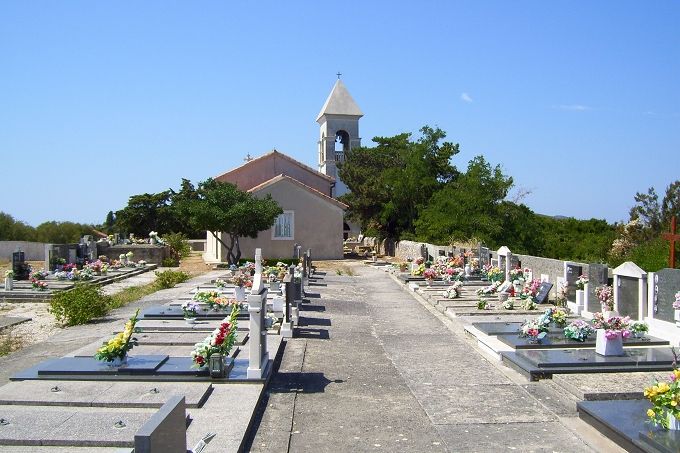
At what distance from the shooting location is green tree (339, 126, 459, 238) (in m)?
41.9

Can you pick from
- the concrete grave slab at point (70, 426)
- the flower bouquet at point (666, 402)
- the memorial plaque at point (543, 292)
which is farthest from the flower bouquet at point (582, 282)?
the concrete grave slab at point (70, 426)

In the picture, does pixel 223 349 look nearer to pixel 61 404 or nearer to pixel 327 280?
pixel 61 404

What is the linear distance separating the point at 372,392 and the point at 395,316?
780 cm

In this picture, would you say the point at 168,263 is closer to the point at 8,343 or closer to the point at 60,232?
the point at 60,232

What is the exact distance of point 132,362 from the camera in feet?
29.5

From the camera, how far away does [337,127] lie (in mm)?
56031

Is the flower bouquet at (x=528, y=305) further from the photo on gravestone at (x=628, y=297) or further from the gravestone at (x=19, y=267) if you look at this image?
the gravestone at (x=19, y=267)

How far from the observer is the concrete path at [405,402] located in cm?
683

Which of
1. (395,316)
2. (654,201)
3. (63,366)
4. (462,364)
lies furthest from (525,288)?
(654,201)

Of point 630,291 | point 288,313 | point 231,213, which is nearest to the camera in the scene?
point 630,291

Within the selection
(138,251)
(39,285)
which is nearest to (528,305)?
(39,285)

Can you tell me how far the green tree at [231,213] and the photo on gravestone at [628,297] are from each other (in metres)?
20.5

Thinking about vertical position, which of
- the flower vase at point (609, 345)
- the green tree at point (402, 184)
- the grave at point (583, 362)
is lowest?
the grave at point (583, 362)

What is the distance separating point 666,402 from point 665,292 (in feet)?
21.5
